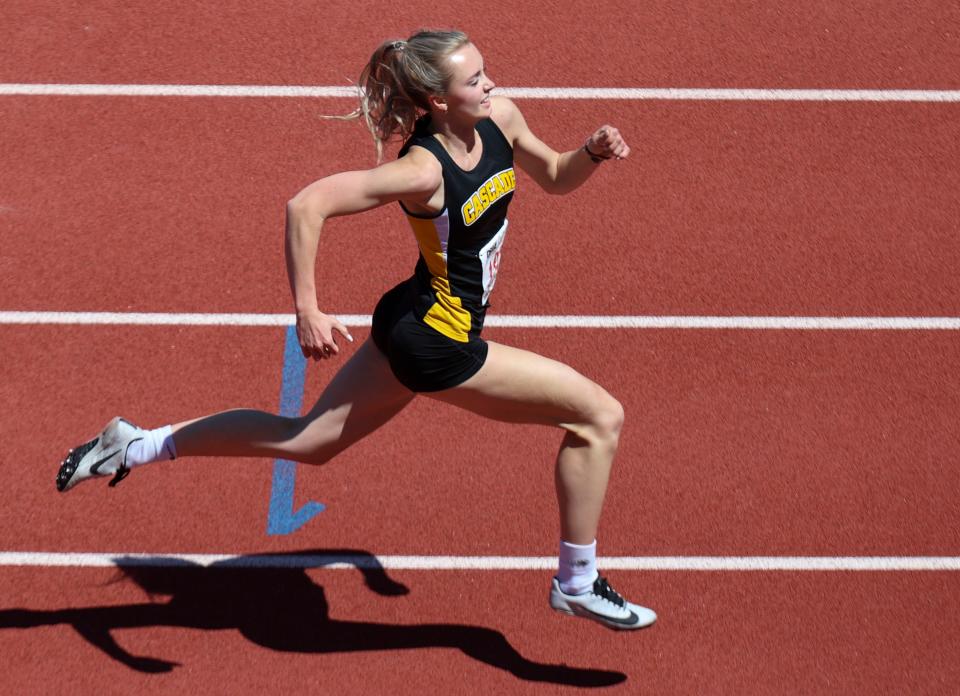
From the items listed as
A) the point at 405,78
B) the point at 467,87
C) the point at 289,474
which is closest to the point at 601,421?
the point at 467,87

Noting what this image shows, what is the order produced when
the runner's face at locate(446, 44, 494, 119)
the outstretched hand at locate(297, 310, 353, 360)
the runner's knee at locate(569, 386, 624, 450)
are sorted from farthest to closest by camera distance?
the runner's knee at locate(569, 386, 624, 450) → the runner's face at locate(446, 44, 494, 119) → the outstretched hand at locate(297, 310, 353, 360)

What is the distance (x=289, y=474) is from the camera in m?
4.91

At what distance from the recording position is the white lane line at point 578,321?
5.45 m

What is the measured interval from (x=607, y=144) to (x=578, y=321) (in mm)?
1825

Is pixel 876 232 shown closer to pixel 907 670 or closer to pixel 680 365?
pixel 680 365

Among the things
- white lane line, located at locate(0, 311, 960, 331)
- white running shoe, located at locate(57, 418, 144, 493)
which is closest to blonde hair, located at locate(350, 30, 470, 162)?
white running shoe, located at locate(57, 418, 144, 493)

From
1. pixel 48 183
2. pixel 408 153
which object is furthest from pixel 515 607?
A: pixel 48 183

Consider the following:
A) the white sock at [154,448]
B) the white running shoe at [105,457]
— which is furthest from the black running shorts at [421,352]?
the white running shoe at [105,457]

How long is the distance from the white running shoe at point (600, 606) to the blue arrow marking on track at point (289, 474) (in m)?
1.17

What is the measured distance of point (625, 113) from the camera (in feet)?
20.9

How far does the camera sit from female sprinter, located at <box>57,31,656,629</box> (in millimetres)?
3381

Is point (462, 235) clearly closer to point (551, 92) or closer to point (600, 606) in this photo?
point (600, 606)

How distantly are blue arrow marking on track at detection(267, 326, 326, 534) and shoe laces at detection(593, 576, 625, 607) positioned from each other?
127 cm

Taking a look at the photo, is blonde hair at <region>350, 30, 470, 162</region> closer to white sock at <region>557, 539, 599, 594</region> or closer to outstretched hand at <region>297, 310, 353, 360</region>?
outstretched hand at <region>297, 310, 353, 360</region>
